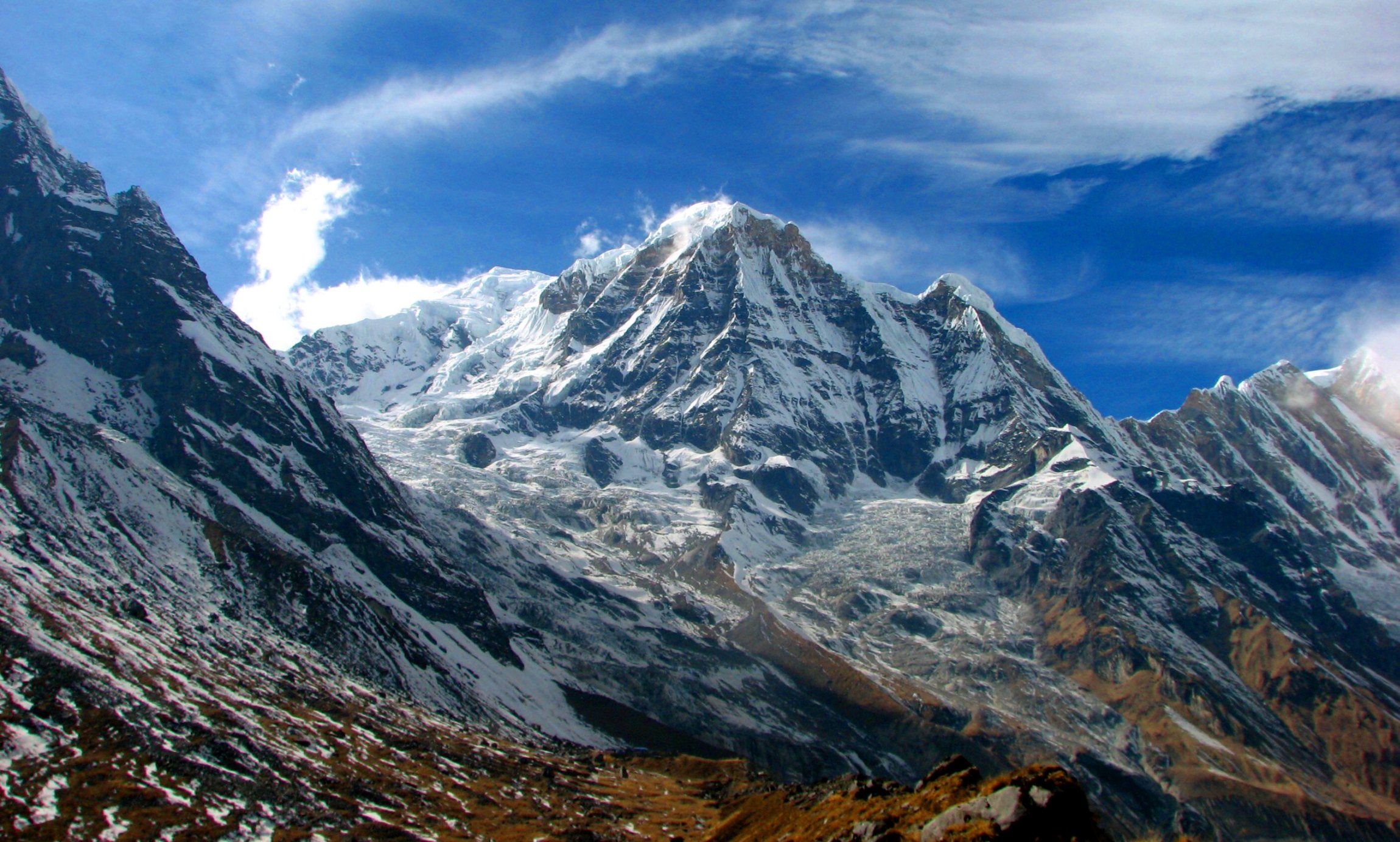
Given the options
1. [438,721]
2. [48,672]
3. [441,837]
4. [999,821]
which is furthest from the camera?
[438,721]

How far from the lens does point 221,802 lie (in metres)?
117

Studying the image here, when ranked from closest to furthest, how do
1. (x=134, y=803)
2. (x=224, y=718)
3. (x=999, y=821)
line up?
(x=999, y=821) → (x=134, y=803) → (x=224, y=718)

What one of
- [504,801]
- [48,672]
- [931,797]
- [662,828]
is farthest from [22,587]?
[931,797]

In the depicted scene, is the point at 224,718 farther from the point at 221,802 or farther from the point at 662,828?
the point at 662,828

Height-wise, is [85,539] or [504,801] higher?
[85,539]

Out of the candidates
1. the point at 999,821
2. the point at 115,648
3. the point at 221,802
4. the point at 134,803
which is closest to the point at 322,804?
the point at 221,802

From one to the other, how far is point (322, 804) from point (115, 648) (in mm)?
53556

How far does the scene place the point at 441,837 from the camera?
400 feet

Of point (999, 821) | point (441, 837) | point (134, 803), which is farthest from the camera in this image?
point (441, 837)

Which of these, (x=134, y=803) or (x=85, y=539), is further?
(x=85, y=539)

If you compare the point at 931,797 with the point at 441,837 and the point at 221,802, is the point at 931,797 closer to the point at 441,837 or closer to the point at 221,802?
the point at 441,837

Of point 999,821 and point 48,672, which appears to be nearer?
point 999,821

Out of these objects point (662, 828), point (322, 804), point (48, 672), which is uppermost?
point (48, 672)

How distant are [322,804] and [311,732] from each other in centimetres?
3132
